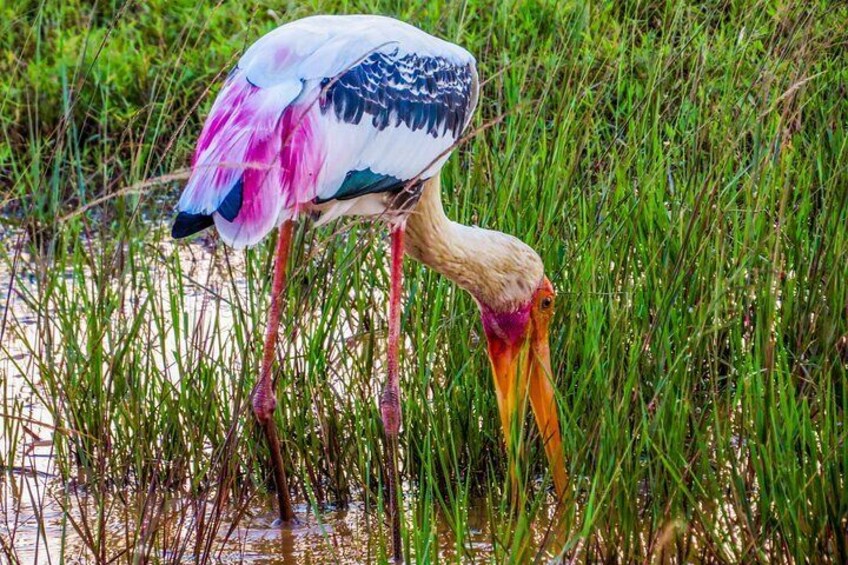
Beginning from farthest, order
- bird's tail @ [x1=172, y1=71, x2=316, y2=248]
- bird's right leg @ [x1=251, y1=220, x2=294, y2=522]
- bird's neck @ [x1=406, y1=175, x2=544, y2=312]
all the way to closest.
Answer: bird's neck @ [x1=406, y1=175, x2=544, y2=312], bird's right leg @ [x1=251, y1=220, x2=294, y2=522], bird's tail @ [x1=172, y1=71, x2=316, y2=248]

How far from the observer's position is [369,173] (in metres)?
3.12

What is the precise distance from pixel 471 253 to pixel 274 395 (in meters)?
0.54

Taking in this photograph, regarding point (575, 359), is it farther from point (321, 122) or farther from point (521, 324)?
point (321, 122)

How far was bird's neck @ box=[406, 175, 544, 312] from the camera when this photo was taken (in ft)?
11.2

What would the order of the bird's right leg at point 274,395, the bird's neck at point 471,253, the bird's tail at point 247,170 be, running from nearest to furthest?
the bird's tail at point 247,170 → the bird's right leg at point 274,395 → the bird's neck at point 471,253

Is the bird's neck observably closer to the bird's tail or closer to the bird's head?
the bird's head

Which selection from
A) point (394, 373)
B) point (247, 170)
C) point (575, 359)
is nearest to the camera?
point (247, 170)

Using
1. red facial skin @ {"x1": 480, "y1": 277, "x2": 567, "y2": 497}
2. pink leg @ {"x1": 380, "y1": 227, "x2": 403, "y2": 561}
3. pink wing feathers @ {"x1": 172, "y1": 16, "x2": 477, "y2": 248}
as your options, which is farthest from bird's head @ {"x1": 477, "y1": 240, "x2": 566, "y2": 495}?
pink wing feathers @ {"x1": 172, "y1": 16, "x2": 477, "y2": 248}

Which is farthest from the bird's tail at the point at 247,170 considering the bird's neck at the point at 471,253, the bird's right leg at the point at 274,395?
the bird's neck at the point at 471,253

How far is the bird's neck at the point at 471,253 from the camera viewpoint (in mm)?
3402

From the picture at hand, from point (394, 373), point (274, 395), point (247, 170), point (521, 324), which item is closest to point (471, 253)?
point (521, 324)

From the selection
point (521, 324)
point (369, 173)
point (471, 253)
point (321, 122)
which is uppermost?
point (321, 122)

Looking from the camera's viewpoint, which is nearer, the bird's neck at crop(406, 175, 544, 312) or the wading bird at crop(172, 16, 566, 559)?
the wading bird at crop(172, 16, 566, 559)

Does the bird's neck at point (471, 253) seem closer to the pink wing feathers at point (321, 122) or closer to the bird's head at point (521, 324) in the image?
the bird's head at point (521, 324)
